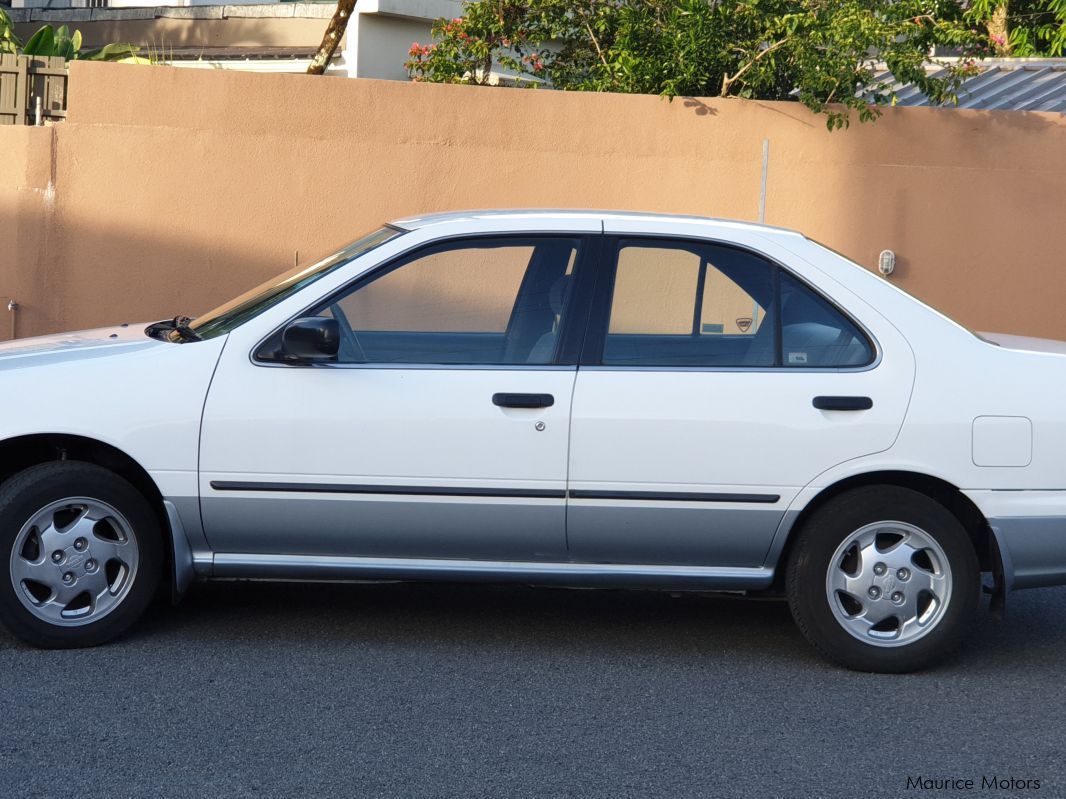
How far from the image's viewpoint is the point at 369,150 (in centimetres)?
945

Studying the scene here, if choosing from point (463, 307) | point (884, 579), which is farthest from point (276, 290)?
point (884, 579)

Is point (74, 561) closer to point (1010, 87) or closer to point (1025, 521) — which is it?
point (1025, 521)

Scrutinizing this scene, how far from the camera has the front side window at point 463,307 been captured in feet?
16.3

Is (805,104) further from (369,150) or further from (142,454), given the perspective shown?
(142,454)

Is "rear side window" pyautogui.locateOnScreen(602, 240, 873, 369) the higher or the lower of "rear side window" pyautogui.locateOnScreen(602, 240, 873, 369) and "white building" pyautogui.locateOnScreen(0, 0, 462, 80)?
the lower

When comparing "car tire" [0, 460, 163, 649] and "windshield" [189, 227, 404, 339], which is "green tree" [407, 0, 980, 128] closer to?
"windshield" [189, 227, 404, 339]

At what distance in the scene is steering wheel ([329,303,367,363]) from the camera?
496 cm

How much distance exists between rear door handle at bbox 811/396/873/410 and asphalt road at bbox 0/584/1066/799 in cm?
102

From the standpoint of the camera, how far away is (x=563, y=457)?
4.82 m

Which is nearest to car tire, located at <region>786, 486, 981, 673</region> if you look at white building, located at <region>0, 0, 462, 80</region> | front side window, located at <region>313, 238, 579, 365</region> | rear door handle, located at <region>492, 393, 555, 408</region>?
rear door handle, located at <region>492, 393, 555, 408</region>

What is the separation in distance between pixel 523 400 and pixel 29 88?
6.52 meters

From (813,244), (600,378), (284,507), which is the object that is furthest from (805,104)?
(284,507)

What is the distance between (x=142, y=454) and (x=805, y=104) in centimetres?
626

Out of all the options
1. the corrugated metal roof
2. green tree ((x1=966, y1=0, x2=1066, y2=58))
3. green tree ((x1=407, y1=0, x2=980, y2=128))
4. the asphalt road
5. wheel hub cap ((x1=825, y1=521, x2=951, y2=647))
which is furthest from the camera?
green tree ((x1=966, y1=0, x2=1066, y2=58))
